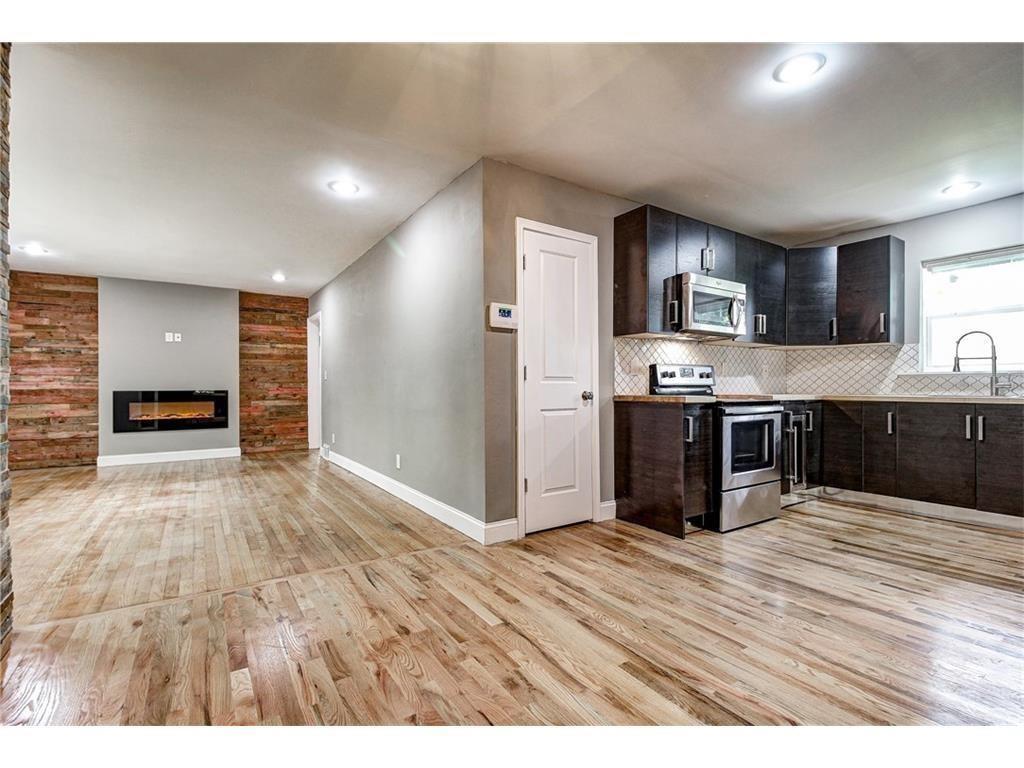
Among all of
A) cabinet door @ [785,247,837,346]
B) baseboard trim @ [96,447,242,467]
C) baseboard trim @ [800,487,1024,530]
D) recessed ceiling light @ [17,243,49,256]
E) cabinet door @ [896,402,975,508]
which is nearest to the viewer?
baseboard trim @ [800,487,1024,530]

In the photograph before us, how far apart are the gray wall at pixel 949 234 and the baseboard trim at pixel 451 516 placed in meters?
4.00

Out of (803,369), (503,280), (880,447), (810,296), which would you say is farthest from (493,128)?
(803,369)

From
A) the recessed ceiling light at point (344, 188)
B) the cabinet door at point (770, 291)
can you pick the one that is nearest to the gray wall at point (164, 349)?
the recessed ceiling light at point (344, 188)

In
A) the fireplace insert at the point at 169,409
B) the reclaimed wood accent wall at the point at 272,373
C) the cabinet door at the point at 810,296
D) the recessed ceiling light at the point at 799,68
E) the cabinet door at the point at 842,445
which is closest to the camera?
the recessed ceiling light at the point at 799,68

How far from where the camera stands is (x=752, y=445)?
3.45m

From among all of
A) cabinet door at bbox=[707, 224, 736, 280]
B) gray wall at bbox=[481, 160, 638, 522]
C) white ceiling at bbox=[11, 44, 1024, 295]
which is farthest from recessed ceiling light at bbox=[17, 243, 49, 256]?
cabinet door at bbox=[707, 224, 736, 280]

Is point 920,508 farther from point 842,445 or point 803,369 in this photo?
point 803,369

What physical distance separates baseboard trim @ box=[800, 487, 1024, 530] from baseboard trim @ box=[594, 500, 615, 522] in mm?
1980

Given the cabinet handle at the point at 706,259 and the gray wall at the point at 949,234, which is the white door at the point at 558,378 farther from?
the gray wall at the point at 949,234

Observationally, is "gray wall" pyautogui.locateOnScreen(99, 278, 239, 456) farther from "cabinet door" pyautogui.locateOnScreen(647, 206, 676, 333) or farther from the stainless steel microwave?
the stainless steel microwave

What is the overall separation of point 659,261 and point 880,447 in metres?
2.45

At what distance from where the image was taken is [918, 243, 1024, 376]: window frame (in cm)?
370

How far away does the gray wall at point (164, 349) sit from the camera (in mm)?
6414
